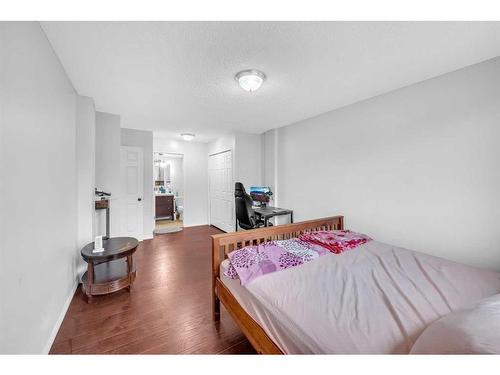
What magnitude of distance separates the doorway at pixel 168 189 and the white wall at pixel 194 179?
1300mm

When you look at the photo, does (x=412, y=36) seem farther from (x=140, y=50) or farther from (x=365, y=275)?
(x=140, y=50)

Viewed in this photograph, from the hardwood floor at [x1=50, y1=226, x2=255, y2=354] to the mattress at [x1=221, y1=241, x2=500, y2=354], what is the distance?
0.45 meters

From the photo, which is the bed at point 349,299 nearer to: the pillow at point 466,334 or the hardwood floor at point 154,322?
the pillow at point 466,334

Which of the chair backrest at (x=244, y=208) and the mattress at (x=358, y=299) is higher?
the chair backrest at (x=244, y=208)

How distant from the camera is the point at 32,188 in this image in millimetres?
1255

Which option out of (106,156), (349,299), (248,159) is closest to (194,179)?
(248,159)

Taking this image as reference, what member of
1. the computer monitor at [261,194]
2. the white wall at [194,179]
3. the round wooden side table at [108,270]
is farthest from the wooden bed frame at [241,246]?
the white wall at [194,179]

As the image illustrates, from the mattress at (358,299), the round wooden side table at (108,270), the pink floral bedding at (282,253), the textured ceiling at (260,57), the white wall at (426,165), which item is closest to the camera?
the mattress at (358,299)

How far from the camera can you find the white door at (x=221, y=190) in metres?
4.75

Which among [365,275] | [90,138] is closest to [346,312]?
[365,275]

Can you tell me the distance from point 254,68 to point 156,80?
40.7 inches

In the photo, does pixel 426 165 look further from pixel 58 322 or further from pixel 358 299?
pixel 58 322

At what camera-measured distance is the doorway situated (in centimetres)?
670
